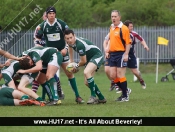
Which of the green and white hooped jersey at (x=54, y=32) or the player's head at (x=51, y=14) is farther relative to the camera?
the green and white hooped jersey at (x=54, y=32)

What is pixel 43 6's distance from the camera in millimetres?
28797

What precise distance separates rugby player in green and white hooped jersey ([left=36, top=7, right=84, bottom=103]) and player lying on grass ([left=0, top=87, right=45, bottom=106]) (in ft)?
5.57

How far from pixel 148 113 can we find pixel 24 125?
2612mm

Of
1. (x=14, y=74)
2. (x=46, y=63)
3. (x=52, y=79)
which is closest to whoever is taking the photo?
(x=52, y=79)

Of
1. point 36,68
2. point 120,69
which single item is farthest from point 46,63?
point 120,69

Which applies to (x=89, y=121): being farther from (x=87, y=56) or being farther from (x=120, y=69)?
(x=120, y=69)

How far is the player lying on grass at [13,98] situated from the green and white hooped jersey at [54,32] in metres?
2.28

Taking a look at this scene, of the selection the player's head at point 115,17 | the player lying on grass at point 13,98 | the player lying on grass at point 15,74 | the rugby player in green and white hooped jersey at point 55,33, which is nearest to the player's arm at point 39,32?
the rugby player in green and white hooped jersey at point 55,33

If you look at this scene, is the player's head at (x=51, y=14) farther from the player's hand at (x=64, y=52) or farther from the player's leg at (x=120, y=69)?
the player's leg at (x=120, y=69)

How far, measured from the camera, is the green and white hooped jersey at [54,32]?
48.9 ft

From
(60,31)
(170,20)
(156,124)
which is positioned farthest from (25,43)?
(156,124)

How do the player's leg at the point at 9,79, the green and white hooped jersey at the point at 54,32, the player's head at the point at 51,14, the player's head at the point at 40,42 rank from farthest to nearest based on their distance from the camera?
1. the player's head at the point at 40,42
2. the green and white hooped jersey at the point at 54,32
3. the player's head at the point at 51,14
4. the player's leg at the point at 9,79

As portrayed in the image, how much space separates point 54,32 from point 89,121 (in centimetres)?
566

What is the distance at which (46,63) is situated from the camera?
14039mm
